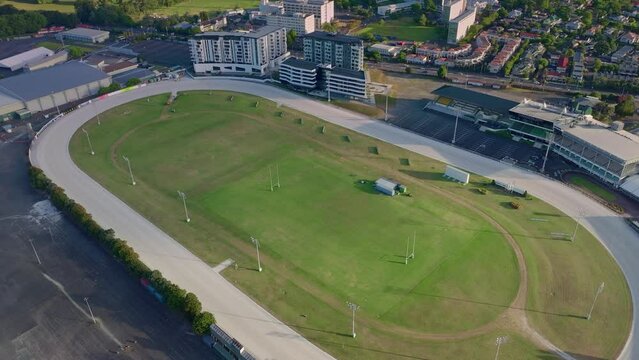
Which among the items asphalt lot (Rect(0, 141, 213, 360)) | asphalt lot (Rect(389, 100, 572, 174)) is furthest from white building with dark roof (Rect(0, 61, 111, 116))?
asphalt lot (Rect(389, 100, 572, 174))

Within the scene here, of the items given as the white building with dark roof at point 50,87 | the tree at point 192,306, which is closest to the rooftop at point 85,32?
the white building with dark roof at point 50,87

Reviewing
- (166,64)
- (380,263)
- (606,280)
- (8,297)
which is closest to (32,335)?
(8,297)

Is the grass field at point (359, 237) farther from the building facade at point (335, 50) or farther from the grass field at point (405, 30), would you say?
the grass field at point (405, 30)

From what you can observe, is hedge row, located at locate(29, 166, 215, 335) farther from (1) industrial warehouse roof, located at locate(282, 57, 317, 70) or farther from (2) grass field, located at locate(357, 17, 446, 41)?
(2) grass field, located at locate(357, 17, 446, 41)

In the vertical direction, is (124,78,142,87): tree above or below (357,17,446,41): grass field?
below

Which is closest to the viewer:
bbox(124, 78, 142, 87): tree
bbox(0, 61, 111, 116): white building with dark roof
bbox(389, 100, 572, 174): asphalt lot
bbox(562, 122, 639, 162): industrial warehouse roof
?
bbox(562, 122, 639, 162): industrial warehouse roof

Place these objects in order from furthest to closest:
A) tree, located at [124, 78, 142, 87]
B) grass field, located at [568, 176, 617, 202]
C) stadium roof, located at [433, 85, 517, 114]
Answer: tree, located at [124, 78, 142, 87], stadium roof, located at [433, 85, 517, 114], grass field, located at [568, 176, 617, 202]
